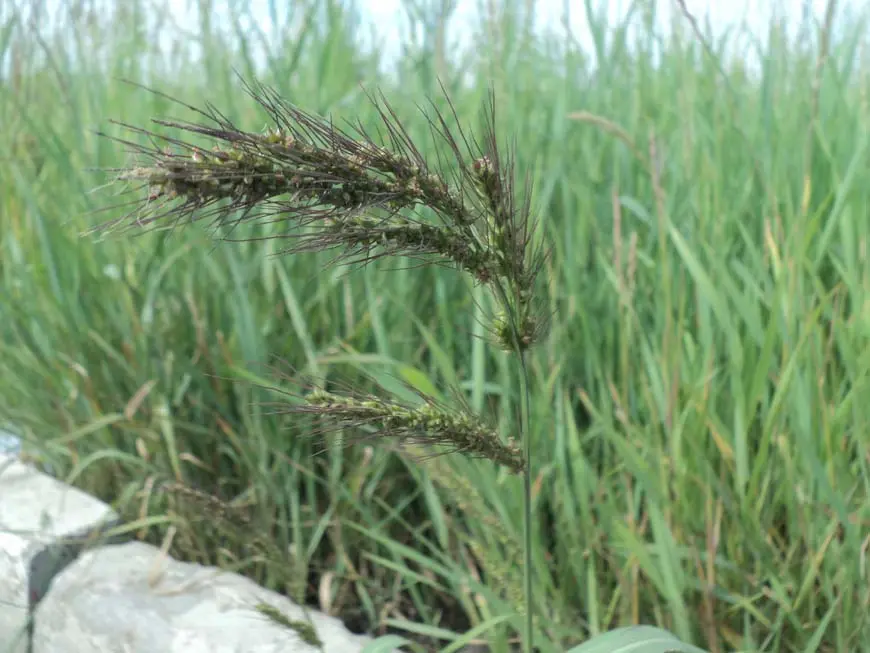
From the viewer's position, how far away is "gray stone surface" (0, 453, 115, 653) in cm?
132

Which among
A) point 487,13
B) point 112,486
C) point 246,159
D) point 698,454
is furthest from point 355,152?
point 487,13

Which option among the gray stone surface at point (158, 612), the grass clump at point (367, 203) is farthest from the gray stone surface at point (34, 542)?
the grass clump at point (367, 203)

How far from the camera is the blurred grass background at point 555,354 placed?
1.08 meters

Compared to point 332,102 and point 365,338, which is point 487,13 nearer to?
point 332,102

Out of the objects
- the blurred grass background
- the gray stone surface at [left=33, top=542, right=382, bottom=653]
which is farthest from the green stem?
the gray stone surface at [left=33, top=542, right=382, bottom=653]

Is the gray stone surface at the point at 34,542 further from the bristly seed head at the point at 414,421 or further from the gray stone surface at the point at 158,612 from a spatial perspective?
→ the bristly seed head at the point at 414,421

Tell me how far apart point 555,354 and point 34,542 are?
2.95ft

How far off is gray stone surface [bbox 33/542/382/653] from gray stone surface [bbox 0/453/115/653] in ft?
0.10

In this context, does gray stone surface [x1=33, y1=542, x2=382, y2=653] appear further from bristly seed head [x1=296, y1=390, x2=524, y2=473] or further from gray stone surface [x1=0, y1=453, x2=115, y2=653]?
bristly seed head [x1=296, y1=390, x2=524, y2=473]

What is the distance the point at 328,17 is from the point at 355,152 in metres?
1.67

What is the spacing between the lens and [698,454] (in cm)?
108

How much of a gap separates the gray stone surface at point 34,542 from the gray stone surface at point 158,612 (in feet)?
0.10

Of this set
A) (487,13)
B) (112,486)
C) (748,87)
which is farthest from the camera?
(748,87)

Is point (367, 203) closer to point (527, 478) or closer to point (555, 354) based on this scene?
point (527, 478)
